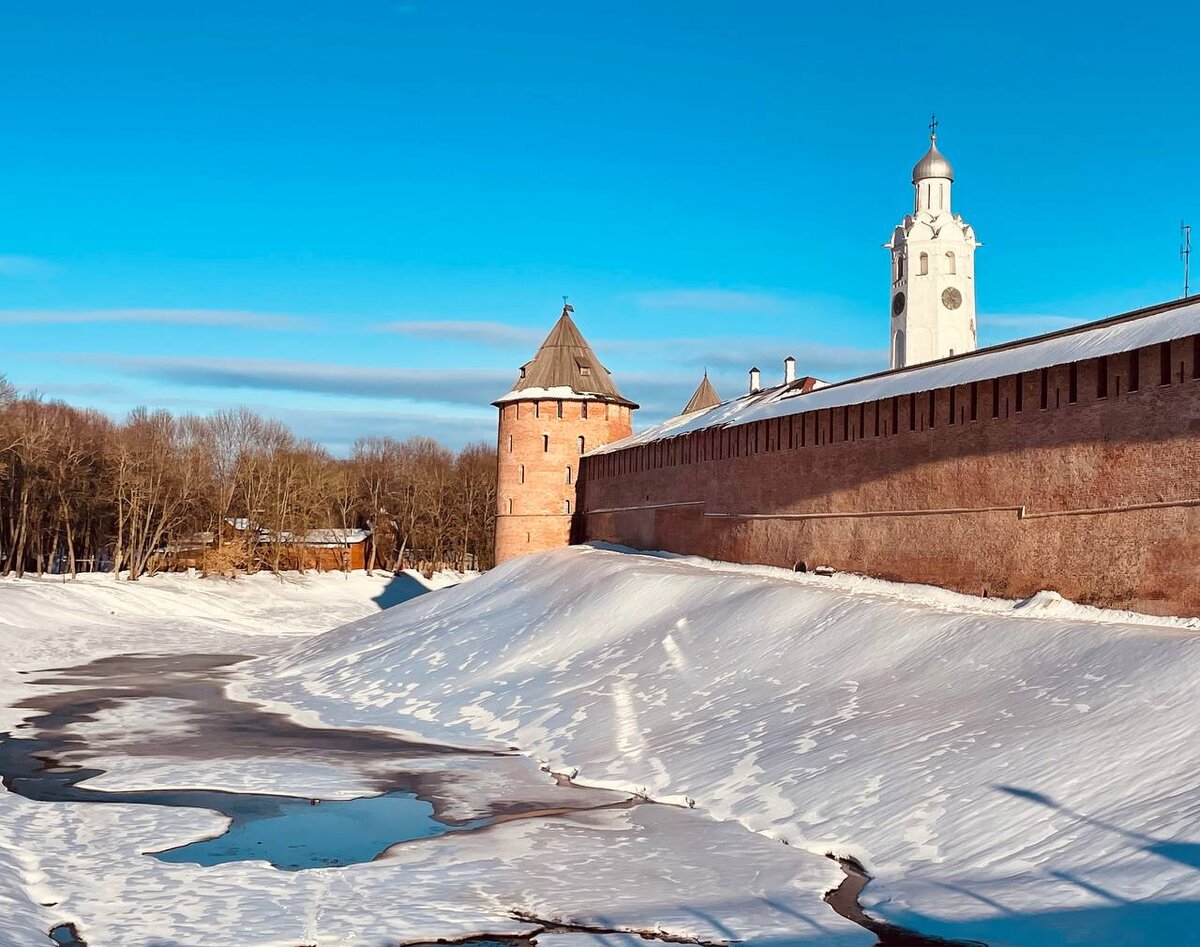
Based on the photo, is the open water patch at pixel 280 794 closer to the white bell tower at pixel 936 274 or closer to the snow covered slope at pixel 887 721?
the snow covered slope at pixel 887 721

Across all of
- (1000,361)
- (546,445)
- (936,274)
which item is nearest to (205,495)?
(546,445)

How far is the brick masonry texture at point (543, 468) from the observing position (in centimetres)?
2891

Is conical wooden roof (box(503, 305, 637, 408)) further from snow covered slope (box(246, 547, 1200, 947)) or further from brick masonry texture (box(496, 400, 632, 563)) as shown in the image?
snow covered slope (box(246, 547, 1200, 947))

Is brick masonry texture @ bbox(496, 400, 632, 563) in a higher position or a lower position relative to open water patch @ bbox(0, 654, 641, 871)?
higher

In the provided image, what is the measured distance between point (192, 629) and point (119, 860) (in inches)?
878

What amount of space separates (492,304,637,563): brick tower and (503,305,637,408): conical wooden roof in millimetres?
29

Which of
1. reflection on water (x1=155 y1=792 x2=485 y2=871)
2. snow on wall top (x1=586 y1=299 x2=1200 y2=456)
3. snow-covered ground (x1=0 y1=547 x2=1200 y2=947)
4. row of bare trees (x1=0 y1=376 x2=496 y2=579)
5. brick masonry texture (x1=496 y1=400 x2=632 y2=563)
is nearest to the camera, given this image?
snow-covered ground (x1=0 y1=547 x2=1200 y2=947)

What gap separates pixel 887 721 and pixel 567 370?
20598 mm

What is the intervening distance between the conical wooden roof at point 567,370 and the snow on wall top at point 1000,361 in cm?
779

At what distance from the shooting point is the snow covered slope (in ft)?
21.9

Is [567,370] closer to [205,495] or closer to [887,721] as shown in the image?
[205,495]

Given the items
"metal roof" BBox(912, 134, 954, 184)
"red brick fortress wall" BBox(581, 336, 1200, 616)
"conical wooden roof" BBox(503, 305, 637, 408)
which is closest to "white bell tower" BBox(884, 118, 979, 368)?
"metal roof" BBox(912, 134, 954, 184)

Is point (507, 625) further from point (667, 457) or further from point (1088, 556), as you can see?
point (1088, 556)

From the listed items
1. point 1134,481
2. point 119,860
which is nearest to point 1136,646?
point 1134,481
